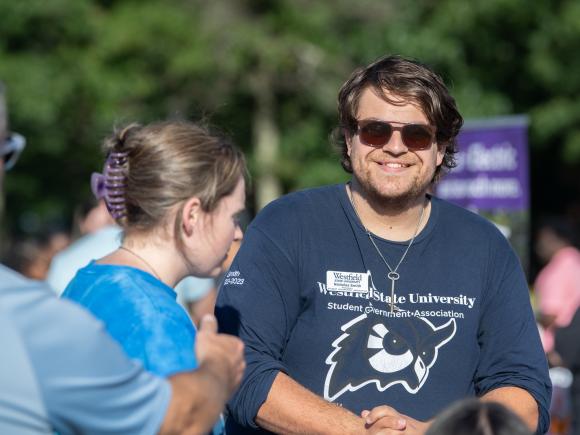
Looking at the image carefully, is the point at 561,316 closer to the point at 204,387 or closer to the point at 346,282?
the point at 346,282

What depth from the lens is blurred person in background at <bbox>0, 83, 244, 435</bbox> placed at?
211 cm

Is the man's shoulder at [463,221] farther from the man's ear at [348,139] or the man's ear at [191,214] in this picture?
the man's ear at [191,214]

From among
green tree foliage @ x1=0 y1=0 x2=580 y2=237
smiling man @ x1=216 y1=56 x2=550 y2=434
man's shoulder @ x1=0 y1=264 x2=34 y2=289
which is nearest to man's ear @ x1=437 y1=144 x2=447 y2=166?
smiling man @ x1=216 y1=56 x2=550 y2=434

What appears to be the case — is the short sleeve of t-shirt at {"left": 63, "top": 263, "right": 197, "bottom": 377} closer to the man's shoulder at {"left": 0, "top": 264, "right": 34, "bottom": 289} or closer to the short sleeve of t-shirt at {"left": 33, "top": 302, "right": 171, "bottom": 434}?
the short sleeve of t-shirt at {"left": 33, "top": 302, "right": 171, "bottom": 434}

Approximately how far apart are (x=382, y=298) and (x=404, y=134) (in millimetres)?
600

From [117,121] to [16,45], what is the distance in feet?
47.8

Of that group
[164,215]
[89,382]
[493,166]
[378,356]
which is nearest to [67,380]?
[89,382]

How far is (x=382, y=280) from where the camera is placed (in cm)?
340

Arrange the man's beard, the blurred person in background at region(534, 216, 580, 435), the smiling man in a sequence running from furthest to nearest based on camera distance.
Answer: the blurred person in background at region(534, 216, 580, 435)
the man's beard
the smiling man

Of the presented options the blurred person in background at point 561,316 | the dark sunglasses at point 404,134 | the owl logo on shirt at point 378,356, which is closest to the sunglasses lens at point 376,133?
the dark sunglasses at point 404,134

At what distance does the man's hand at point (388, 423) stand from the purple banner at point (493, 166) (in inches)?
199

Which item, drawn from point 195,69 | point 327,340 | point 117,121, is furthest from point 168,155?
point 195,69

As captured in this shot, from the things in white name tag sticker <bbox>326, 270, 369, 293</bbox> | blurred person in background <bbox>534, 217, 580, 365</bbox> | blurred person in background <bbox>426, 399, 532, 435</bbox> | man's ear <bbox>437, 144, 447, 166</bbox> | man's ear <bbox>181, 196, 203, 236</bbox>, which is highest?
man's ear <bbox>181, 196, 203, 236</bbox>

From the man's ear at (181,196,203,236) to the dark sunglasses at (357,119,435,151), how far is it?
991 mm
